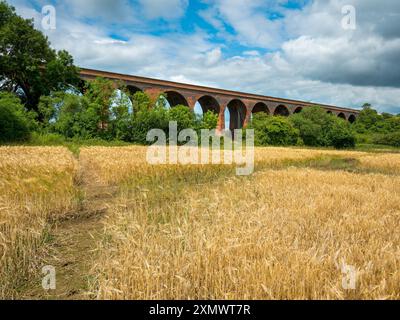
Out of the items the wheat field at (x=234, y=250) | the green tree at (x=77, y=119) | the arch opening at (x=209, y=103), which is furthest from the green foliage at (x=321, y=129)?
the wheat field at (x=234, y=250)

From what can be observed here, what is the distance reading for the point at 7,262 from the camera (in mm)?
4051

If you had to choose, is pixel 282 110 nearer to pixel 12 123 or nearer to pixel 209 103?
pixel 209 103

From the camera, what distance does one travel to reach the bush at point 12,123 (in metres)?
28.5

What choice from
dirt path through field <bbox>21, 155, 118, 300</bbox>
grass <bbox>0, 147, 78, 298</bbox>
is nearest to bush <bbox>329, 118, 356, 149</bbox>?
grass <bbox>0, 147, 78, 298</bbox>

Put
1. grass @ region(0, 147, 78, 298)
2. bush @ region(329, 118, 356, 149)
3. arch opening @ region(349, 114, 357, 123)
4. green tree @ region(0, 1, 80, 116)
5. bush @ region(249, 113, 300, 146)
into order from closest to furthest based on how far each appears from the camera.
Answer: grass @ region(0, 147, 78, 298) < green tree @ region(0, 1, 80, 116) < bush @ region(249, 113, 300, 146) < bush @ region(329, 118, 356, 149) < arch opening @ region(349, 114, 357, 123)

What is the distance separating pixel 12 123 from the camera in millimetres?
28812

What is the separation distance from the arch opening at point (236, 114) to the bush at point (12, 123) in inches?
1577

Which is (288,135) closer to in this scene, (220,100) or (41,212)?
(220,100)

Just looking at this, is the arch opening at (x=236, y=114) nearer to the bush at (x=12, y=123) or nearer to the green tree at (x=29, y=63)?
the green tree at (x=29, y=63)

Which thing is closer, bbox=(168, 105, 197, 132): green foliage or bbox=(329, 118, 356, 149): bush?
bbox=(168, 105, 197, 132): green foliage

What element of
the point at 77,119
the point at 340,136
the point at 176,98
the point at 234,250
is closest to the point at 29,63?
the point at 77,119

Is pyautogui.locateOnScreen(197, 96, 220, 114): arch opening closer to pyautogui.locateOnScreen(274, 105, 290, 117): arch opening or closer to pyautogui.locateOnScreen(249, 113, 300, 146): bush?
pyautogui.locateOnScreen(249, 113, 300, 146): bush

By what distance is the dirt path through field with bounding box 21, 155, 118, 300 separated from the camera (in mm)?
3527
